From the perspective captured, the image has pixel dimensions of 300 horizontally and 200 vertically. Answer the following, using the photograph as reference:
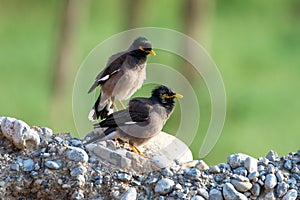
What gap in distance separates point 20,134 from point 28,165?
249 millimetres

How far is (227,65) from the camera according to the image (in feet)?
78.4

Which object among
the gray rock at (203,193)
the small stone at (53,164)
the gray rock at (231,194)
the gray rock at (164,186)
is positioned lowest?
the small stone at (53,164)

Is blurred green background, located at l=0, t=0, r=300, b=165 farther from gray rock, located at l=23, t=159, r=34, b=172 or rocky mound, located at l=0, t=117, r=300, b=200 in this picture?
gray rock, located at l=23, t=159, r=34, b=172

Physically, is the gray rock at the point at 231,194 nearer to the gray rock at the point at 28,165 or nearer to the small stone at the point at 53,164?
the small stone at the point at 53,164

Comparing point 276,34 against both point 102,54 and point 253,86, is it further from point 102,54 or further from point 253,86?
point 102,54

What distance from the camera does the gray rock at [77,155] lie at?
A: 7125 mm

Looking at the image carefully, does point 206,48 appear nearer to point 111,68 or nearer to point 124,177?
point 111,68

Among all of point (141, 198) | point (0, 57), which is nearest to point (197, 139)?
point (0, 57)

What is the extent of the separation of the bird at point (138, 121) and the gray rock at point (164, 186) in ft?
2.15

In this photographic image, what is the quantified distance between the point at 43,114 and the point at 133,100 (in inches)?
478

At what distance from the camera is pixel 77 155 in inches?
281

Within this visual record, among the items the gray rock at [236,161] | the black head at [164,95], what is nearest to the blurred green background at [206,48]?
the black head at [164,95]

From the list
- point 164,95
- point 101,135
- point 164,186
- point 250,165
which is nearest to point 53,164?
point 101,135

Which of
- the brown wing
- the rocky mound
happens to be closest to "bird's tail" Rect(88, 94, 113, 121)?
the brown wing
